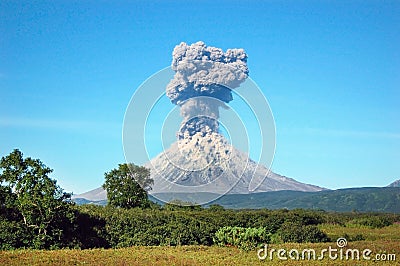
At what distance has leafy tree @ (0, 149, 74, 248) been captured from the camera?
21.8 metres

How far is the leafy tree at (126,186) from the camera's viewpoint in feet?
121

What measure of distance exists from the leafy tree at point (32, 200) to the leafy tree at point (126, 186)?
1431 centimetres

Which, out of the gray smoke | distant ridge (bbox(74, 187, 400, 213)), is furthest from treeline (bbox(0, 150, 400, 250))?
distant ridge (bbox(74, 187, 400, 213))

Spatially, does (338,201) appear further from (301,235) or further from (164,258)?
(164,258)

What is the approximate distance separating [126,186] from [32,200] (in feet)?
51.8

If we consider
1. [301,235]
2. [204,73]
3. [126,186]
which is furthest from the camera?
[204,73]

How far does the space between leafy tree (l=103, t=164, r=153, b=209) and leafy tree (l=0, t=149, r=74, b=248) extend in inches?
563

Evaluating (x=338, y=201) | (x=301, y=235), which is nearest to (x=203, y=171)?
(x=301, y=235)

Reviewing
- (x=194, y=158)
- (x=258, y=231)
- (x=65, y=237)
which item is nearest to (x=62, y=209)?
(x=65, y=237)

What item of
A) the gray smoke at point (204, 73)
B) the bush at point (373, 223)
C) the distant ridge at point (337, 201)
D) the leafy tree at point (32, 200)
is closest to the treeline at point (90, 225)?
the leafy tree at point (32, 200)

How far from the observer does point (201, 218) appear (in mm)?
30578

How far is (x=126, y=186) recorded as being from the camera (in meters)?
37.4

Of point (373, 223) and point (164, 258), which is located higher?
point (373, 223)

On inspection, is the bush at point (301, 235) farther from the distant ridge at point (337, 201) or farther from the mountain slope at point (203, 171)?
the distant ridge at point (337, 201)
